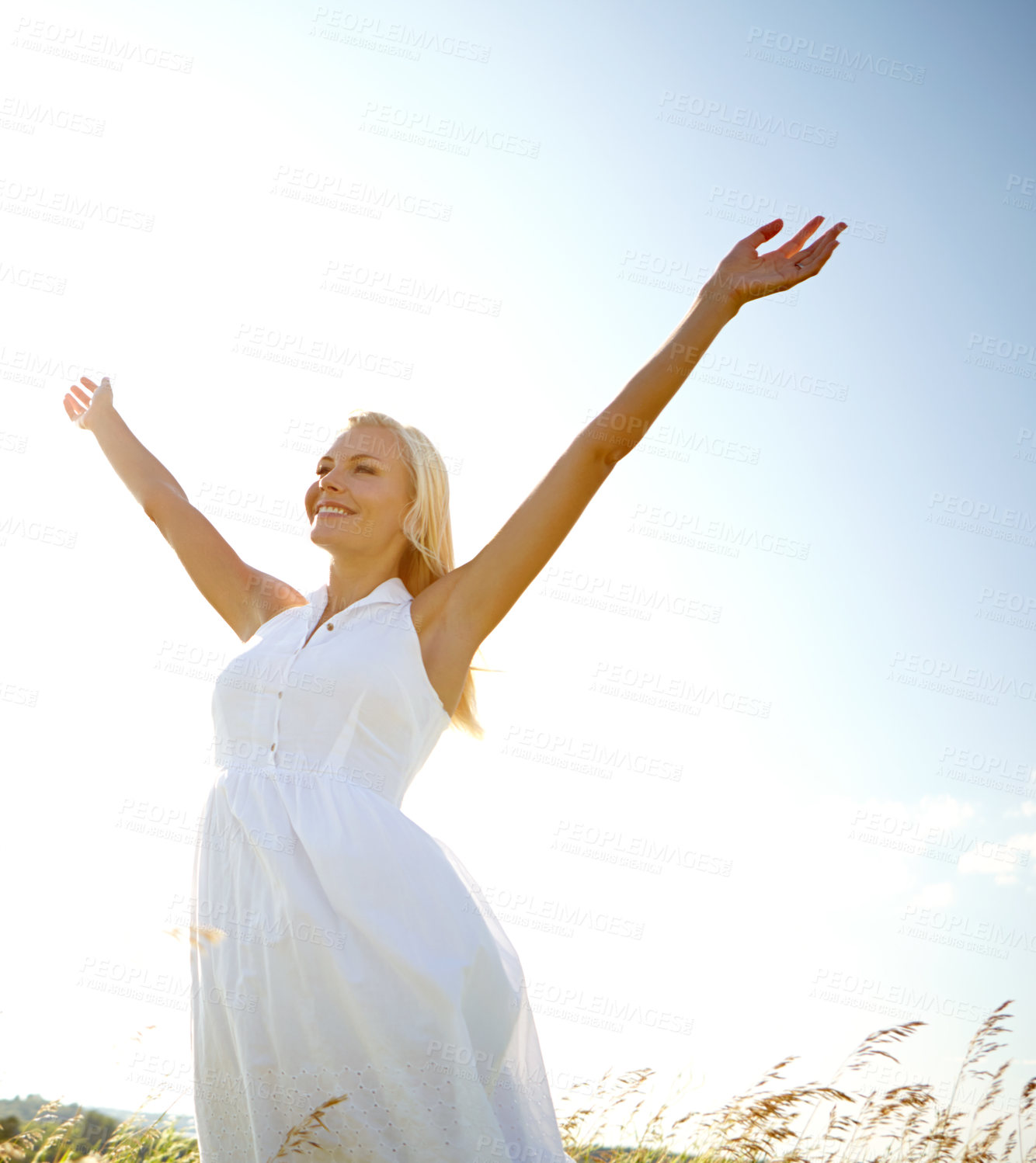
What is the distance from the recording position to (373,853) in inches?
89.6

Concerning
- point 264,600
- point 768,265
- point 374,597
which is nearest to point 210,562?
point 264,600

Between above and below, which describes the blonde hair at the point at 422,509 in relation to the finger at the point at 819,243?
below

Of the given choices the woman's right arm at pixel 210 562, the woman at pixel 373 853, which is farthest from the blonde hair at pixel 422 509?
the woman's right arm at pixel 210 562

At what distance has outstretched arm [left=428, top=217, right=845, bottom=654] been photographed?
246 cm

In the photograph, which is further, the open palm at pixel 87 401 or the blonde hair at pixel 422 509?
the open palm at pixel 87 401

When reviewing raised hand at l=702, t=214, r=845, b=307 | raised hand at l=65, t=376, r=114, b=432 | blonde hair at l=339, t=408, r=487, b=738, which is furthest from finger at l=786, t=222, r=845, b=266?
raised hand at l=65, t=376, r=114, b=432

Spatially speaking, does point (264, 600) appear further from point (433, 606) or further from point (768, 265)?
point (768, 265)

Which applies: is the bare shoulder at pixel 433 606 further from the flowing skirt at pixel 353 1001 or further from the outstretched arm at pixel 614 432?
the flowing skirt at pixel 353 1001

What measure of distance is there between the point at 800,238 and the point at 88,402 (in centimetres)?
290

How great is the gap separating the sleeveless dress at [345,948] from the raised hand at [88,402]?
1.73 metres

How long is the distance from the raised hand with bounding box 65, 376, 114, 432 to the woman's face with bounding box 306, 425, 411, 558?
1.34m

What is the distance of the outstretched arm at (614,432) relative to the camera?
8.07 feet

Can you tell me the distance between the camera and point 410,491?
3.00 meters

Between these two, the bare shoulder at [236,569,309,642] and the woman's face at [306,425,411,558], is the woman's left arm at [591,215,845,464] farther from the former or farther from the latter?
the bare shoulder at [236,569,309,642]
